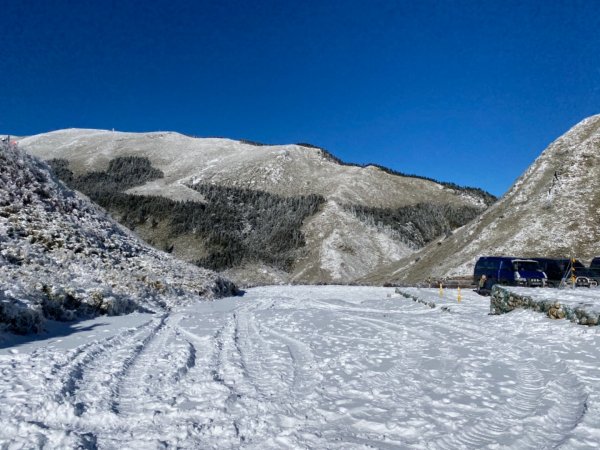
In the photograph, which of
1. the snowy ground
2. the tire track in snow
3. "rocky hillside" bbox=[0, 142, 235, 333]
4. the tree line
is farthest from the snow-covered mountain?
the tire track in snow

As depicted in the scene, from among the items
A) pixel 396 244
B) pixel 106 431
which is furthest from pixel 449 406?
pixel 396 244

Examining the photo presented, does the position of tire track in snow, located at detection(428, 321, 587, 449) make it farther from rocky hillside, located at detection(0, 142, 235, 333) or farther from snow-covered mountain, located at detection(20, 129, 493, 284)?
snow-covered mountain, located at detection(20, 129, 493, 284)

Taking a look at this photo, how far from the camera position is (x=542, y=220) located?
45781 mm

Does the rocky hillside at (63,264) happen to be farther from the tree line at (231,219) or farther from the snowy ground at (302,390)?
the tree line at (231,219)

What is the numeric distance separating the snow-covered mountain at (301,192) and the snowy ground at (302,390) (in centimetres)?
5872

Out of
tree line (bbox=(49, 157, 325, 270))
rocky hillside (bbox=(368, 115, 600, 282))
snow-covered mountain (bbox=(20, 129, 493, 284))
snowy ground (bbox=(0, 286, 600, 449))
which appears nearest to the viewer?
snowy ground (bbox=(0, 286, 600, 449))

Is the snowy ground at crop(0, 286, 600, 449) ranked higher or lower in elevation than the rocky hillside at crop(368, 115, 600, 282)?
lower

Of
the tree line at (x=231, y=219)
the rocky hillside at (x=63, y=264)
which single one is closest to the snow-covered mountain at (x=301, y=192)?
the tree line at (x=231, y=219)

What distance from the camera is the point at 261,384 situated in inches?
271

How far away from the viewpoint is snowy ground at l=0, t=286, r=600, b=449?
193 inches

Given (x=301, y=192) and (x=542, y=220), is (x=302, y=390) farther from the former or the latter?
(x=301, y=192)

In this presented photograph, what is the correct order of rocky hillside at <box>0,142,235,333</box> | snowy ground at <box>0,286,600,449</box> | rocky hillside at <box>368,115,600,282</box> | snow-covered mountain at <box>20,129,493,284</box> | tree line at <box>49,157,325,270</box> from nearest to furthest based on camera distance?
snowy ground at <box>0,286,600,449</box>, rocky hillside at <box>0,142,235,333</box>, rocky hillside at <box>368,115,600,282</box>, snow-covered mountain at <box>20,129,493,284</box>, tree line at <box>49,157,325,270</box>

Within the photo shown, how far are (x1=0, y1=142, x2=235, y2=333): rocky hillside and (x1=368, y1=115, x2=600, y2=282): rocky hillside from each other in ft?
94.8

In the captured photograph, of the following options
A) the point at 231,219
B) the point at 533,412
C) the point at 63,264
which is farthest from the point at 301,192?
the point at 533,412
